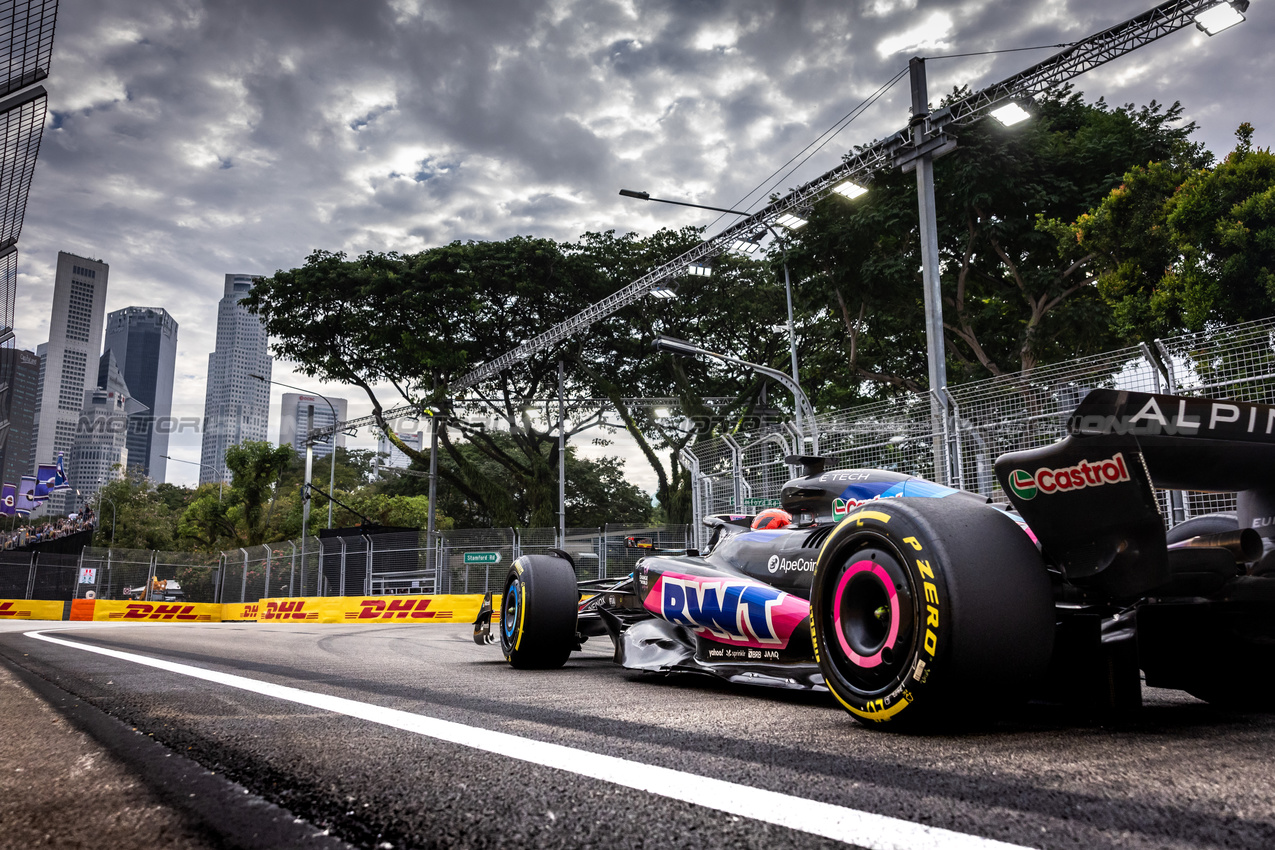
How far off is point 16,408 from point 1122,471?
69.5 metres

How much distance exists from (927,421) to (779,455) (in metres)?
2.62

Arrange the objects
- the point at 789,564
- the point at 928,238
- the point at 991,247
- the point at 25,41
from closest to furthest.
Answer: the point at 789,564, the point at 928,238, the point at 25,41, the point at 991,247

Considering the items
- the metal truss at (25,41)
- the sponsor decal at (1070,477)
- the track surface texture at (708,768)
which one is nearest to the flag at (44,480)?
the metal truss at (25,41)

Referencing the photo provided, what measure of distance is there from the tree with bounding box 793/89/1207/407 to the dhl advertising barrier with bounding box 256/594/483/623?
11.0 meters

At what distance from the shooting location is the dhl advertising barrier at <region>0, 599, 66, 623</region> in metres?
23.1

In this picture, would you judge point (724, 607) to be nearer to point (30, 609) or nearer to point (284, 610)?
point (284, 610)

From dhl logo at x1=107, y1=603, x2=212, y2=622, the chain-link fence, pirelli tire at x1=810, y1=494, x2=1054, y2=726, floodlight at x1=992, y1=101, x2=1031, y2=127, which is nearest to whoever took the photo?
pirelli tire at x1=810, y1=494, x2=1054, y2=726

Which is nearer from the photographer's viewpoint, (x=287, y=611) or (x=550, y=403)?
(x=287, y=611)

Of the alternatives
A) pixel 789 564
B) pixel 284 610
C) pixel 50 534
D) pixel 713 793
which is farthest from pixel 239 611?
pixel 50 534

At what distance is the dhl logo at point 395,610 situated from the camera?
1780cm

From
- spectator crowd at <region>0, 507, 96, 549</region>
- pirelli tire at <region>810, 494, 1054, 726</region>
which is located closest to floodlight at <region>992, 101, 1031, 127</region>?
pirelli tire at <region>810, 494, 1054, 726</region>

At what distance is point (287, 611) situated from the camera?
21078 mm

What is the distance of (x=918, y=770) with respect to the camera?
175 centimetres

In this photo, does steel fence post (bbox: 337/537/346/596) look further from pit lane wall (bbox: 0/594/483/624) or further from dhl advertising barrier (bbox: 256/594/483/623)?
dhl advertising barrier (bbox: 256/594/483/623)
